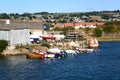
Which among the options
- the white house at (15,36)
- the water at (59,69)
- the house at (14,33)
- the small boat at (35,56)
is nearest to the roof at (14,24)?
the house at (14,33)

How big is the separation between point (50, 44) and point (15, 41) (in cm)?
831

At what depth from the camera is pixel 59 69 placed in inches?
1896

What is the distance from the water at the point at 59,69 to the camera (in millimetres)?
42094

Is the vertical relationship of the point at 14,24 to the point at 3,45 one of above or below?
above

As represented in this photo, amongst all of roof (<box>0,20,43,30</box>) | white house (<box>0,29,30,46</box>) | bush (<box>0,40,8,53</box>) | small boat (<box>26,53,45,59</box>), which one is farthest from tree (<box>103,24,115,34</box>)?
small boat (<box>26,53,45,59</box>)

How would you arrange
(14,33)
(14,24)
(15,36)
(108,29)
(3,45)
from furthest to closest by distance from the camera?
1. (108,29)
2. (14,24)
3. (14,33)
4. (15,36)
5. (3,45)

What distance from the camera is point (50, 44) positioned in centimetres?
7312

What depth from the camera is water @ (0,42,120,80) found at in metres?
42.1

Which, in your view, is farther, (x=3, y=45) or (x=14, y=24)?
(x=14, y=24)

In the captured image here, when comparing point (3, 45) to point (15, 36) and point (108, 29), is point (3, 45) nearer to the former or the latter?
point (15, 36)

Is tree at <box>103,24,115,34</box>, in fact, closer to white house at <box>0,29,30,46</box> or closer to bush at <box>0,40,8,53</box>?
white house at <box>0,29,30,46</box>

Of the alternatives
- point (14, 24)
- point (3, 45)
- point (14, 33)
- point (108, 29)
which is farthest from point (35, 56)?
point (108, 29)

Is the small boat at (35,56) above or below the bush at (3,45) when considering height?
below

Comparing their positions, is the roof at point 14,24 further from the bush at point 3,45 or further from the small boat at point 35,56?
the small boat at point 35,56
